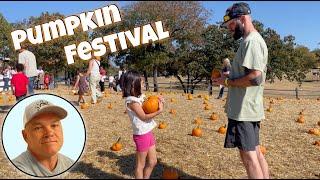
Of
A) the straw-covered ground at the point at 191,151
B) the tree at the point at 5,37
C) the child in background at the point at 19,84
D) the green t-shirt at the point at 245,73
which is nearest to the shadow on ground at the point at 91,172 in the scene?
the straw-covered ground at the point at 191,151

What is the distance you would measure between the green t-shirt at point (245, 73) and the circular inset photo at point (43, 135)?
1.59 m

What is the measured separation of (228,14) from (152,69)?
34074mm

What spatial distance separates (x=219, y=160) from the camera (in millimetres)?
6574

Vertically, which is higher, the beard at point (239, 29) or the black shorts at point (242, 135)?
the beard at point (239, 29)

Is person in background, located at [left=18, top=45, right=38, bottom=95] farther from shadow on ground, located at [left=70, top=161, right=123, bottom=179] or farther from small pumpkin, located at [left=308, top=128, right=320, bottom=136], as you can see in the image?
small pumpkin, located at [left=308, top=128, right=320, bottom=136]

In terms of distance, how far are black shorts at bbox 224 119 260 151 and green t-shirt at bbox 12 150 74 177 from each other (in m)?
1.64

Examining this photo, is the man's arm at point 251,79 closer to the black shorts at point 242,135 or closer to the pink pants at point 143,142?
the black shorts at point 242,135

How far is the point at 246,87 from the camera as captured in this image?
448cm

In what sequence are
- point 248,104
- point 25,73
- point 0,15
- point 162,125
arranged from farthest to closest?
1. point 0,15
2. point 25,73
3. point 162,125
4. point 248,104

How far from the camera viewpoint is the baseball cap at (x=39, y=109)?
141 inches

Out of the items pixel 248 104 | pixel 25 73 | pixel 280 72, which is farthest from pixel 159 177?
pixel 280 72

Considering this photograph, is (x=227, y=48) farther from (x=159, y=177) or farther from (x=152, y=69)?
(x=159, y=177)

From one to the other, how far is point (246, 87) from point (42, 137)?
208 cm

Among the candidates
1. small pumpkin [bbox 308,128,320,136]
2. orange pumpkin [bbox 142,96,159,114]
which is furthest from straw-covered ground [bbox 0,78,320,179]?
orange pumpkin [bbox 142,96,159,114]
